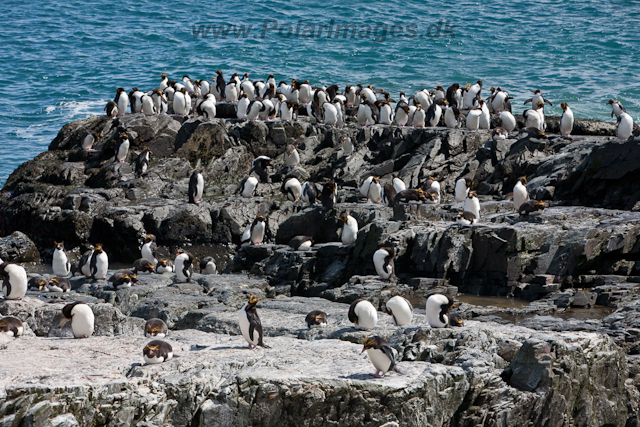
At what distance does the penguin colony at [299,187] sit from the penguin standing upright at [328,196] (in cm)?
3

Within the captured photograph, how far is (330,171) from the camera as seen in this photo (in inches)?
1136

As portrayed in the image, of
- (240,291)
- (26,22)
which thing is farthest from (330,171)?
(26,22)

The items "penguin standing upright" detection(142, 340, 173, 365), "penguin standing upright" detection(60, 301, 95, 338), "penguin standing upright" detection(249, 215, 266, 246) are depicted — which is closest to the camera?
"penguin standing upright" detection(142, 340, 173, 365)

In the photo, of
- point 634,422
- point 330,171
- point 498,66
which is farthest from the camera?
point 498,66

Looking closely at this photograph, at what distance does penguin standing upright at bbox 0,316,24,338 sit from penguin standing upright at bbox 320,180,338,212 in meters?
11.7

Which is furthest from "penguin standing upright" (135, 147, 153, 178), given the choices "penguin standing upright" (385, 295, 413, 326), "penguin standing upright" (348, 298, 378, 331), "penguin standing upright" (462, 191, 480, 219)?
"penguin standing upright" (385, 295, 413, 326)

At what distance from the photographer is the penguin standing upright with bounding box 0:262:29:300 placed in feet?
50.6

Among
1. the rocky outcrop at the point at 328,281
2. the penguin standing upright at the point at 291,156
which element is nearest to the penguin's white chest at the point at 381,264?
the rocky outcrop at the point at 328,281

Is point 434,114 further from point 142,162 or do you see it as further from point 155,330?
point 155,330

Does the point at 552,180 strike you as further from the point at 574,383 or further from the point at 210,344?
the point at 210,344

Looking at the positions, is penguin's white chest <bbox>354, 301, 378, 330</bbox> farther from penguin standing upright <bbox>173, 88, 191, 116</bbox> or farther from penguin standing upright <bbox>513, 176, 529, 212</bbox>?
penguin standing upright <bbox>173, 88, 191, 116</bbox>

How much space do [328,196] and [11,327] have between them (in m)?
11.9

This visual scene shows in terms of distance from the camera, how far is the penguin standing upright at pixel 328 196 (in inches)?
923

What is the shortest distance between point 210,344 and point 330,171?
1654cm
